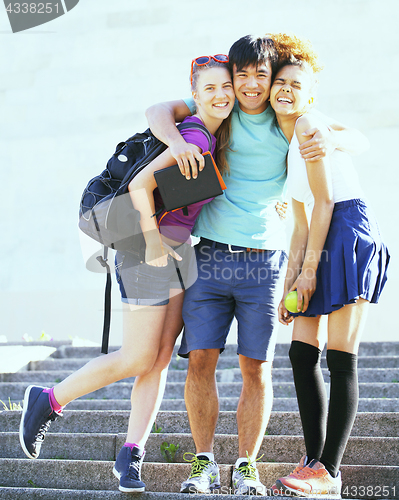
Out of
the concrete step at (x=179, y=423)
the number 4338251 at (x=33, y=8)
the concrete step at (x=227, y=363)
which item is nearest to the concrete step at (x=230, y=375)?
the concrete step at (x=227, y=363)

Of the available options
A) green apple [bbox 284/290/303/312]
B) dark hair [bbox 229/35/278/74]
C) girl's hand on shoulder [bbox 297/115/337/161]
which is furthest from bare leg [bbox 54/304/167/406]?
dark hair [bbox 229/35/278/74]

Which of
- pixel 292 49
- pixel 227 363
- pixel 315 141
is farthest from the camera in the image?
pixel 227 363

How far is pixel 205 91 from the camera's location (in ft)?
7.41

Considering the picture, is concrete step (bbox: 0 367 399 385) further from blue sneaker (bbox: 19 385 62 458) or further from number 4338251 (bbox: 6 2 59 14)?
number 4338251 (bbox: 6 2 59 14)

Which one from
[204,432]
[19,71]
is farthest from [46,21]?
[204,432]

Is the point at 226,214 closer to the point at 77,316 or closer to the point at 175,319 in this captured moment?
the point at 175,319

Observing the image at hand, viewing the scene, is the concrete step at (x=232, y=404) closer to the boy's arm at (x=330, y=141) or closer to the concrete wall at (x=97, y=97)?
the boy's arm at (x=330, y=141)

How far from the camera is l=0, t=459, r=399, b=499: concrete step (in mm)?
2285

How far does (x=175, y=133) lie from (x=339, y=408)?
49.9 inches

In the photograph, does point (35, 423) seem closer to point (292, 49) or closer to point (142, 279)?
point (142, 279)

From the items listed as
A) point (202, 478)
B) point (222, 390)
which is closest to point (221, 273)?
point (202, 478)

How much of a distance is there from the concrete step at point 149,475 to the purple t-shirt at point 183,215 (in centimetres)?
112

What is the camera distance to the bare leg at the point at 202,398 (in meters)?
2.20

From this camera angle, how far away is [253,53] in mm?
2217
